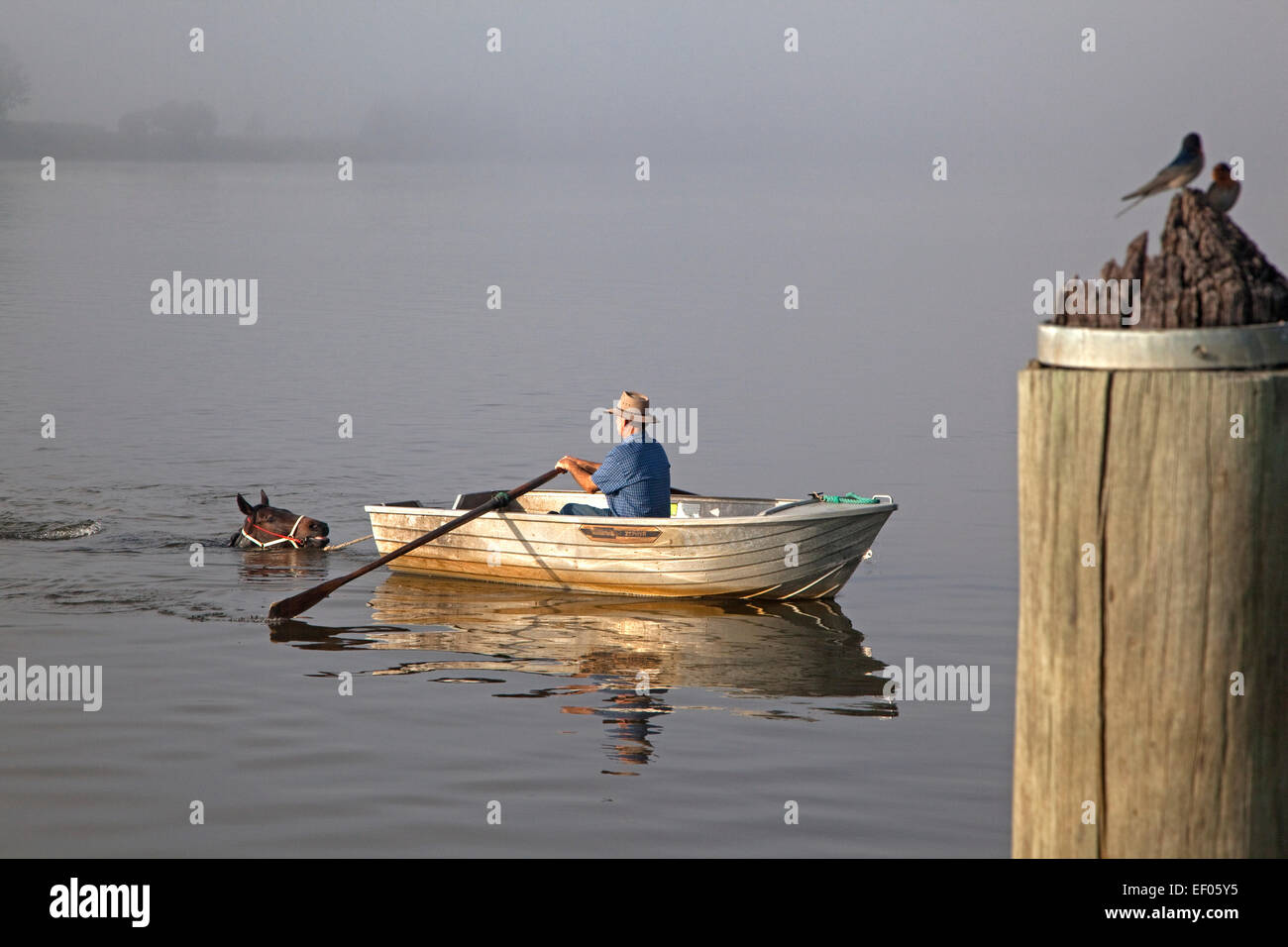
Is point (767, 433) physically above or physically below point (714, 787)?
above

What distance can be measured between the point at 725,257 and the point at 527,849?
46.4 metres

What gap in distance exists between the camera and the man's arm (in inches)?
533

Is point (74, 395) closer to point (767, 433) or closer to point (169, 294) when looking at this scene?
point (767, 433)

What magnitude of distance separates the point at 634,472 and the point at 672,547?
0.69m

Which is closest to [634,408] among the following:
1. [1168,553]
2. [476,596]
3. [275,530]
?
[476,596]

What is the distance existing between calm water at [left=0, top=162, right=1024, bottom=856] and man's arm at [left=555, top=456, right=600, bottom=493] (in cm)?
105

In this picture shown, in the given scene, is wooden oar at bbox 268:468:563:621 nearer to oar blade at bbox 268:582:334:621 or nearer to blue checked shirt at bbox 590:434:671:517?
oar blade at bbox 268:582:334:621

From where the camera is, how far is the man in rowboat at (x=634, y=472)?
508 inches

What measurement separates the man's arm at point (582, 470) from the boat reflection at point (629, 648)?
955mm

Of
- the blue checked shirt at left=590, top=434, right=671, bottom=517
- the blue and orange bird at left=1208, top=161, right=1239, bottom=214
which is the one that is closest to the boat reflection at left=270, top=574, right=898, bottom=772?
the blue checked shirt at left=590, top=434, right=671, bottom=517

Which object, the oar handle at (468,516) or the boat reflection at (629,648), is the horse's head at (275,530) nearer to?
the boat reflection at (629,648)

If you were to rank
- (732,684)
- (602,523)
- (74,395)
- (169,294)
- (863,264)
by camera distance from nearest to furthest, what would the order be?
(732,684)
(602,523)
(74,395)
(169,294)
(863,264)

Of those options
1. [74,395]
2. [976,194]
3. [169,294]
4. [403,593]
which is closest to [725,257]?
[169,294]
